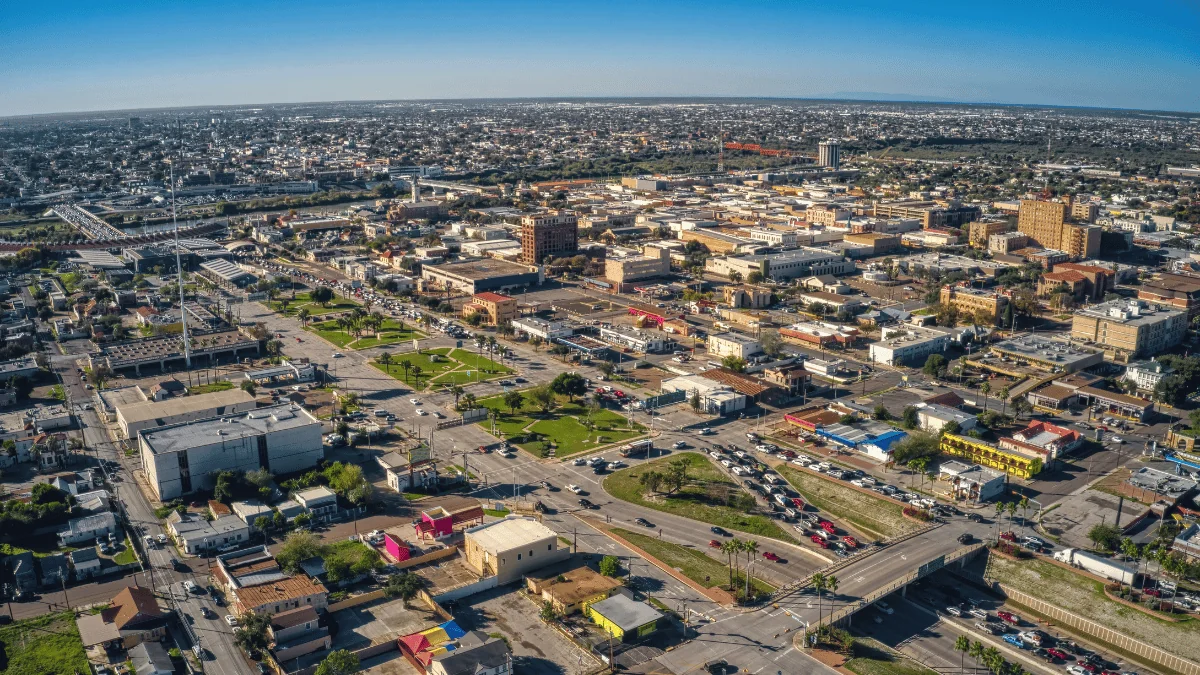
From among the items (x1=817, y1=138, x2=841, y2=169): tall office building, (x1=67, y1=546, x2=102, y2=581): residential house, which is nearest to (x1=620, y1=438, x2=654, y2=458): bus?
(x1=67, y1=546, x2=102, y2=581): residential house

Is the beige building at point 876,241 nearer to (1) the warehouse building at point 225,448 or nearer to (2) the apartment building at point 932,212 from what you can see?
(2) the apartment building at point 932,212

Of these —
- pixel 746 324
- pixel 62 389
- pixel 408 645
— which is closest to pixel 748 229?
pixel 746 324

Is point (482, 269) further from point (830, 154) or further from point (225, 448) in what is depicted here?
point (830, 154)

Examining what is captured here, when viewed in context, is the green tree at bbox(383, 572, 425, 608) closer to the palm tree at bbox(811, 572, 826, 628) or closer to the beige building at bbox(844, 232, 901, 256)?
the palm tree at bbox(811, 572, 826, 628)

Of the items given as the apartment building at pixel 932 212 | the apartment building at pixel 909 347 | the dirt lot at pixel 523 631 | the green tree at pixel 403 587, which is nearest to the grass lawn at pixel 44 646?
the green tree at pixel 403 587

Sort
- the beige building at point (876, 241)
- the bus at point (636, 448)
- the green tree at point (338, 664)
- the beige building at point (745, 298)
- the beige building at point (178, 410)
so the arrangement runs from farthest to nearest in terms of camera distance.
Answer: the beige building at point (876, 241) → the beige building at point (745, 298) → the bus at point (636, 448) → the beige building at point (178, 410) → the green tree at point (338, 664)
